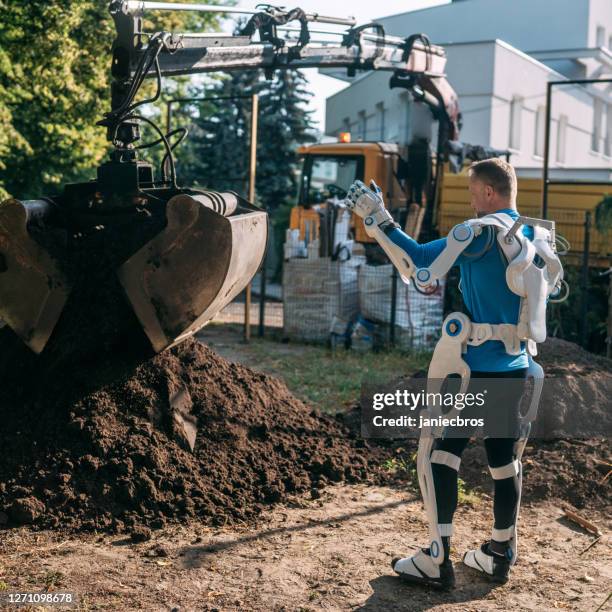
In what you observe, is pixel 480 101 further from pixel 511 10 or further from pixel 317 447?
pixel 317 447

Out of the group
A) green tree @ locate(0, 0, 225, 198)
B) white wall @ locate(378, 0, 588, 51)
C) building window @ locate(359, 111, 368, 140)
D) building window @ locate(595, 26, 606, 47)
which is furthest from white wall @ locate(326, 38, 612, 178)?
green tree @ locate(0, 0, 225, 198)

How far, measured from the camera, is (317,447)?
6.45m

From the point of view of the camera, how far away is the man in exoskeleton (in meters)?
4.23

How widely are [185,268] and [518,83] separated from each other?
903 inches

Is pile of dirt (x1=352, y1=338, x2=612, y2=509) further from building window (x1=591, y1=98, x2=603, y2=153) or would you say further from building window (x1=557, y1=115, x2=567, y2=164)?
building window (x1=591, y1=98, x2=603, y2=153)

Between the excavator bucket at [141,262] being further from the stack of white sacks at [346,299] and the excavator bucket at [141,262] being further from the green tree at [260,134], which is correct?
the green tree at [260,134]

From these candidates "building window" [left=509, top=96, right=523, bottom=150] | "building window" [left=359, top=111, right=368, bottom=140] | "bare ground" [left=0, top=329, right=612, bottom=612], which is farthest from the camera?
"building window" [left=359, top=111, right=368, bottom=140]

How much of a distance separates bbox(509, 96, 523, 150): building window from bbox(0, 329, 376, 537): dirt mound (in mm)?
22003

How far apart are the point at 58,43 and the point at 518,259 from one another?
11595mm

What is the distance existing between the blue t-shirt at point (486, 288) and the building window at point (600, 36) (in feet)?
99.8

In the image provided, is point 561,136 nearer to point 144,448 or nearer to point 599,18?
point 599,18

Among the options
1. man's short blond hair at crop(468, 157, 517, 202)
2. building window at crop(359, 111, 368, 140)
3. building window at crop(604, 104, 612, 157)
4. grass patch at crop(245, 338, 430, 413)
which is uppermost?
building window at crop(604, 104, 612, 157)

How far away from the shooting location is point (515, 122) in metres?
26.9

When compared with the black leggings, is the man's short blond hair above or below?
above
